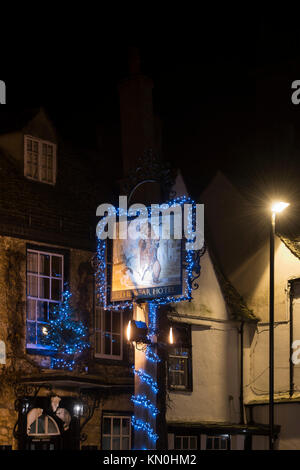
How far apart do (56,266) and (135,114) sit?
5260mm

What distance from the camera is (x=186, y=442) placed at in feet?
101

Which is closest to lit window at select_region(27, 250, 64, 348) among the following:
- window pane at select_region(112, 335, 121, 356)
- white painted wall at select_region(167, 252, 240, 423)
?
window pane at select_region(112, 335, 121, 356)

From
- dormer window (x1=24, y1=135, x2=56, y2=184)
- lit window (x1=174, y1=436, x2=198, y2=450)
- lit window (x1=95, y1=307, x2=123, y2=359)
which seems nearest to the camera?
dormer window (x1=24, y1=135, x2=56, y2=184)

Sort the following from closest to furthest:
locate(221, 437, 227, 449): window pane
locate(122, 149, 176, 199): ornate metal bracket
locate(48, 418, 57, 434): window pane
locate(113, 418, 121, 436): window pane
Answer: locate(122, 149, 176, 199): ornate metal bracket
locate(48, 418, 57, 434): window pane
locate(113, 418, 121, 436): window pane
locate(221, 437, 227, 449): window pane

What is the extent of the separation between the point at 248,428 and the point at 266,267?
567 cm

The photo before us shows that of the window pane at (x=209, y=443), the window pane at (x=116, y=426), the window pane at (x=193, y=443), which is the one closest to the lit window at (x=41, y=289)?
the window pane at (x=116, y=426)

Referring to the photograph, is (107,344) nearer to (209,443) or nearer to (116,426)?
(116,426)

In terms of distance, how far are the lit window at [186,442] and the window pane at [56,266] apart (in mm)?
6540

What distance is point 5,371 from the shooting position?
86.5 ft

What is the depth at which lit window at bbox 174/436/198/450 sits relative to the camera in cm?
3056

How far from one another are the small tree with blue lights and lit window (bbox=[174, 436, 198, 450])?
4.81 m

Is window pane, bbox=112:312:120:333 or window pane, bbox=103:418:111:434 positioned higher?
window pane, bbox=112:312:120:333

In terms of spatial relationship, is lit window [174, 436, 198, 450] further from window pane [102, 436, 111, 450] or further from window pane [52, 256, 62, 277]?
window pane [52, 256, 62, 277]
